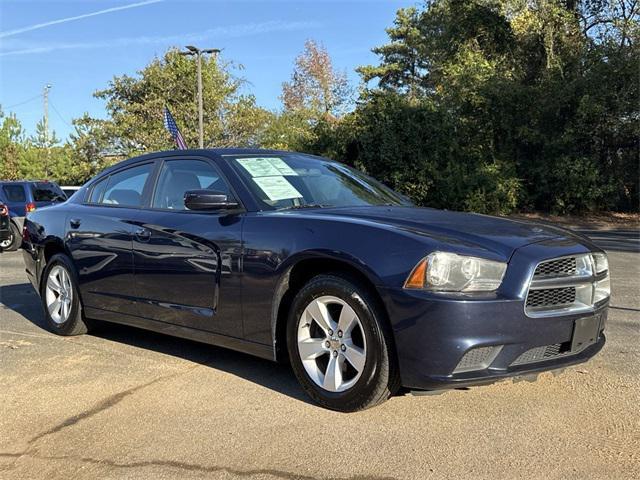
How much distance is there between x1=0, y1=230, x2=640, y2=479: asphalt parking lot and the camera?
3.04m

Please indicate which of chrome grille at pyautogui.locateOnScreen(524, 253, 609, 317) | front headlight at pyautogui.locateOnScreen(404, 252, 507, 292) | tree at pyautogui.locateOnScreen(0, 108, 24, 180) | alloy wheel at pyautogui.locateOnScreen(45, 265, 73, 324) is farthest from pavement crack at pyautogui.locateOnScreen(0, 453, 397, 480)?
tree at pyautogui.locateOnScreen(0, 108, 24, 180)

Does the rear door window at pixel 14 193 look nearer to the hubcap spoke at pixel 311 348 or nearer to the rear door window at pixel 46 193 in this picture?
the rear door window at pixel 46 193

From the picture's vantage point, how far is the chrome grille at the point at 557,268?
340cm

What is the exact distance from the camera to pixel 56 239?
5.72 metres

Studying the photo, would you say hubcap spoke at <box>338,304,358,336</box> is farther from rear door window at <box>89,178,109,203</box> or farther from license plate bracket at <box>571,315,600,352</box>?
rear door window at <box>89,178,109,203</box>

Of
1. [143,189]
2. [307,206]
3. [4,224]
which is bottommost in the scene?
[4,224]

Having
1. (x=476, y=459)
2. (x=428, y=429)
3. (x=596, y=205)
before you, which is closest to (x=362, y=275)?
(x=428, y=429)

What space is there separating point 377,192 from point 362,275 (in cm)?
157

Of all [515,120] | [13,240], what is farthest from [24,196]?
[515,120]

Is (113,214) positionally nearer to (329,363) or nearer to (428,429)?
(329,363)

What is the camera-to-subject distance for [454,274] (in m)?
3.29

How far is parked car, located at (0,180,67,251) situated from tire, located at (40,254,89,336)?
905cm

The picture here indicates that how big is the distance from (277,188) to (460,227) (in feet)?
4.53

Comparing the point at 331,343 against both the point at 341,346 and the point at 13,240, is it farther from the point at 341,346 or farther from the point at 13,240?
the point at 13,240
